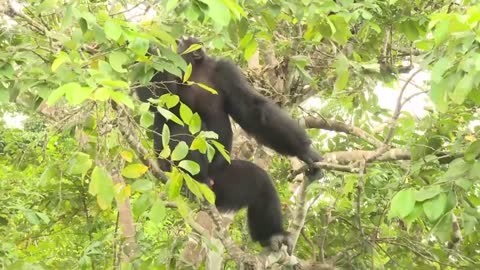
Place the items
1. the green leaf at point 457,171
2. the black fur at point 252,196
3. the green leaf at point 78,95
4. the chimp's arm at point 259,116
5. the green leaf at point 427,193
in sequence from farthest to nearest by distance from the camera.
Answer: the black fur at point 252,196
the chimp's arm at point 259,116
the green leaf at point 457,171
the green leaf at point 427,193
the green leaf at point 78,95

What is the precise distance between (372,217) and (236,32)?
2124 millimetres

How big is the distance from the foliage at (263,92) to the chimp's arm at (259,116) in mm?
209

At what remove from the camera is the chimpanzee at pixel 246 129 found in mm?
4996

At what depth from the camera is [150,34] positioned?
2797 mm

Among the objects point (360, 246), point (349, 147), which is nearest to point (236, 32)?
point (360, 246)

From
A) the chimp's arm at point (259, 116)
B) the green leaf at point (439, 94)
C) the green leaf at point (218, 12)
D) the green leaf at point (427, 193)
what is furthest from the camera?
the chimp's arm at point (259, 116)

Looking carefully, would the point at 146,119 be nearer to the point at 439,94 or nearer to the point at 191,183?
the point at 191,183

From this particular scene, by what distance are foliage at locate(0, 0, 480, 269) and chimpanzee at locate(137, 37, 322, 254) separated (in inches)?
10.2

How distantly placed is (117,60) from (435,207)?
141 centimetres

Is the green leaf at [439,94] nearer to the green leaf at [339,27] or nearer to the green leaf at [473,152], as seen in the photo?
the green leaf at [473,152]

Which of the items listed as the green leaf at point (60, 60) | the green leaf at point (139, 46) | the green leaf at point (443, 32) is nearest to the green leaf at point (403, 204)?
the green leaf at point (443, 32)

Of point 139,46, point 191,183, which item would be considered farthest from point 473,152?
point 139,46

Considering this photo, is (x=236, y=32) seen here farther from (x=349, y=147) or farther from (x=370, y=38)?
(x=349, y=147)

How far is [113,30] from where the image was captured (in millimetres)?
2516
